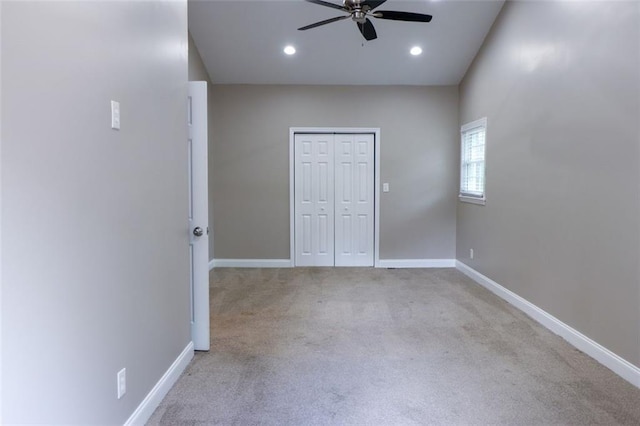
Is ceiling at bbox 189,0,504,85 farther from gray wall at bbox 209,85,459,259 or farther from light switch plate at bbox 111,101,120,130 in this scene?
light switch plate at bbox 111,101,120,130

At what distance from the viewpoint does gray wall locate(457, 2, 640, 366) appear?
270 cm

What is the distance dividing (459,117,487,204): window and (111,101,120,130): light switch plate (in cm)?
433

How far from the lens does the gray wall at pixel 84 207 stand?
1271 millimetres

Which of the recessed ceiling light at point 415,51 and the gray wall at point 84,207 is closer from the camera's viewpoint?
the gray wall at point 84,207

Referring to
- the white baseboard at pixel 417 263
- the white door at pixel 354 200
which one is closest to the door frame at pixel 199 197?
the white door at pixel 354 200

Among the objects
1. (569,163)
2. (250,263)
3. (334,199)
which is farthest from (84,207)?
(334,199)

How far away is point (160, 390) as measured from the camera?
2.38m

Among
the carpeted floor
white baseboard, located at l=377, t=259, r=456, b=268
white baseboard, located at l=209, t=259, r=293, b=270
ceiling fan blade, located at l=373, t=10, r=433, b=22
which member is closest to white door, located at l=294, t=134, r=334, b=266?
white baseboard, located at l=209, t=259, r=293, b=270

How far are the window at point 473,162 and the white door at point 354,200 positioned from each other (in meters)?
1.27

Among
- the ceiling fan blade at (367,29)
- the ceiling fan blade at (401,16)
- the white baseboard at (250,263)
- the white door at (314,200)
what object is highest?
the ceiling fan blade at (367,29)

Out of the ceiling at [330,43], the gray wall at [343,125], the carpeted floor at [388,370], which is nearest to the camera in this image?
the carpeted floor at [388,370]

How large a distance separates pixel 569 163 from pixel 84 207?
131 inches

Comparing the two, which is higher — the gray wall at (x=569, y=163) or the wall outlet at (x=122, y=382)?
the gray wall at (x=569, y=163)

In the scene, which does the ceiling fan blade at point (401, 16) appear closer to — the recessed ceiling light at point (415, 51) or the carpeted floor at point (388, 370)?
the recessed ceiling light at point (415, 51)
